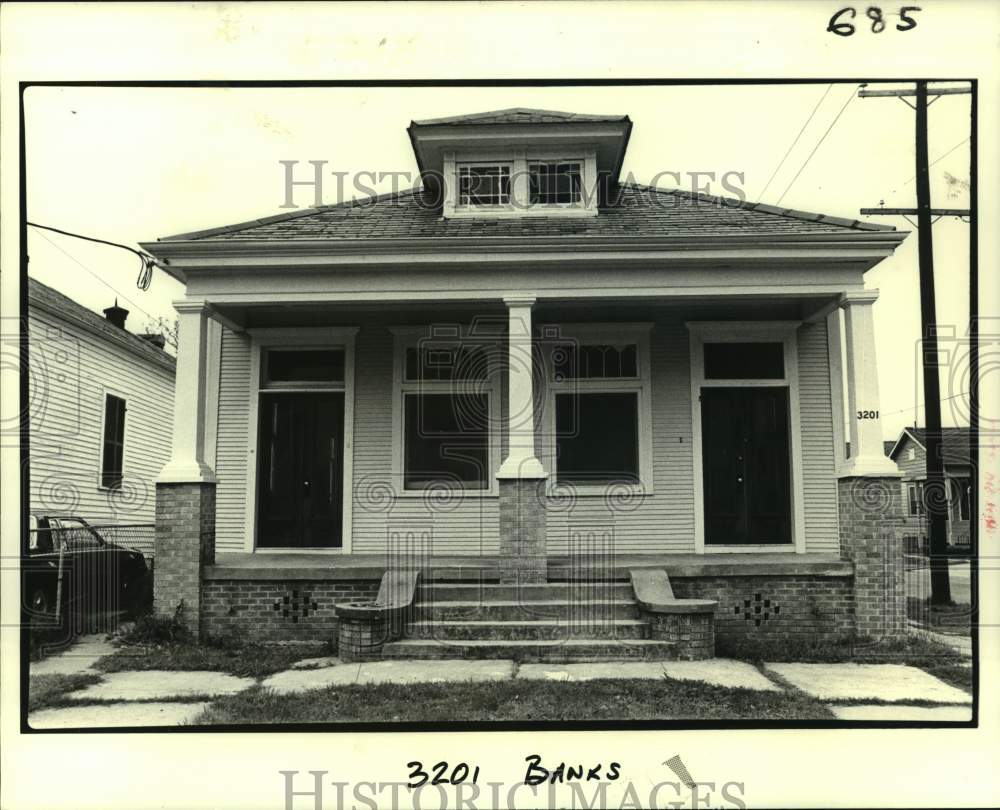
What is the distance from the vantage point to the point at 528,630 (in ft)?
26.5

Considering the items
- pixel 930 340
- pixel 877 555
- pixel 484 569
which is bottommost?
pixel 484 569

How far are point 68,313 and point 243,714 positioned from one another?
6.42 meters

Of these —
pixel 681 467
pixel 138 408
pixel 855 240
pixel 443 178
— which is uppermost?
pixel 443 178

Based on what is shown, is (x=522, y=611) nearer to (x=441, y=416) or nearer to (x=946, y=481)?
(x=441, y=416)

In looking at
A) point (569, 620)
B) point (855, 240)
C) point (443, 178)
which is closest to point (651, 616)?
point (569, 620)

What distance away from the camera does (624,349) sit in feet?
35.7

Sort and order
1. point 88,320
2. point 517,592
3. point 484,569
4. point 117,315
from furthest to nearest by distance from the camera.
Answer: point 117,315
point 88,320
point 484,569
point 517,592

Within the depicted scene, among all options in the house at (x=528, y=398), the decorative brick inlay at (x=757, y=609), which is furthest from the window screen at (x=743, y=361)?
the decorative brick inlay at (x=757, y=609)

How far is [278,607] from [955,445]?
640 cm

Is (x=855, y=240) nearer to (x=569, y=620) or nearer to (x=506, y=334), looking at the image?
(x=506, y=334)

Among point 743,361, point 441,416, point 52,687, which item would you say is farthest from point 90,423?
point 743,361

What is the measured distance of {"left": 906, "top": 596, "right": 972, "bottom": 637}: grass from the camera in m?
9.61

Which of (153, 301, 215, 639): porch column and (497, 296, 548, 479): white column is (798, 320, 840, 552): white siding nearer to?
(497, 296, 548, 479): white column

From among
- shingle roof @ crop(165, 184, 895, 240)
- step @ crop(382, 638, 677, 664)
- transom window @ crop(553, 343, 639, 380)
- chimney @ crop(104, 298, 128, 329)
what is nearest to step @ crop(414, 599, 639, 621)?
step @ crop(382, 638, 677, 664)
